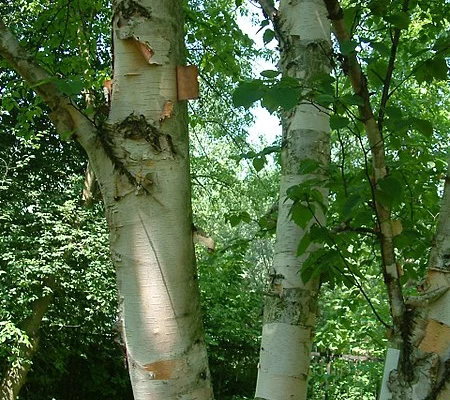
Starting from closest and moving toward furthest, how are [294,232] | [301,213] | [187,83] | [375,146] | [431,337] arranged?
[431,337]
[187,83]
[375,146]
[301,213]
[294,232]

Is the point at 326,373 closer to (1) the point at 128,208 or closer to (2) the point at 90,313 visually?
(2) the point at 90,313

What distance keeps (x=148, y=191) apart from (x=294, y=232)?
2.22 feet

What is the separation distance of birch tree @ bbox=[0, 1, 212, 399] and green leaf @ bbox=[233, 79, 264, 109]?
0.39ft

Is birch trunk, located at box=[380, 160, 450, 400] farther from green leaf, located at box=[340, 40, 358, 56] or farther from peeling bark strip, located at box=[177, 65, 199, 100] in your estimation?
peeling bark strip, located at box=[177, 65, 199, 100]

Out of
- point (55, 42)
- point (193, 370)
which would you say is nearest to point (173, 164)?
point (193, 370)

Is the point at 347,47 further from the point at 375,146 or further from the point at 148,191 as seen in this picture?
the point at 148,191

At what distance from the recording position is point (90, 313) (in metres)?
7.71

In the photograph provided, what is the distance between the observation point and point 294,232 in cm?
168

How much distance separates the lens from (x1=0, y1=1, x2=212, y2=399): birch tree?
1095mm

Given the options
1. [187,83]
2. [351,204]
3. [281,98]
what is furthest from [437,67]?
[187,83]

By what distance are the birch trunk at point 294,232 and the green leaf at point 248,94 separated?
36 cm

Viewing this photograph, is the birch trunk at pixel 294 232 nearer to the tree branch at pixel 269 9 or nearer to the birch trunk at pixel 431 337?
the tree branch at pixel 269 9

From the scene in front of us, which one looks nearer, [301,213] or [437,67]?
[437,67]

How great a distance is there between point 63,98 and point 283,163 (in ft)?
2.68
